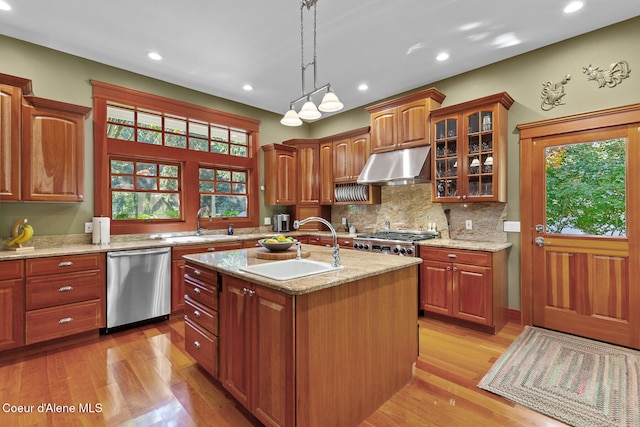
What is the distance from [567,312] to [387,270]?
2582 mm

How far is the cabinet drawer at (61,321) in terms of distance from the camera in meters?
2.82

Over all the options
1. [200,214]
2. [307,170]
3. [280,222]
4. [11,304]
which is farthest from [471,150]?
[11,304]

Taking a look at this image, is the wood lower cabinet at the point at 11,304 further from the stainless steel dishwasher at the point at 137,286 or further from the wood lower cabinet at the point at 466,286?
the wood lower cabinet at the point at 466,286

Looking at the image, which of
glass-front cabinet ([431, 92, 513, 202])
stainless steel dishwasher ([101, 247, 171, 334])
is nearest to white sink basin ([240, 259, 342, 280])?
stainless steel dishwasher ([101, 247, 171, 334])

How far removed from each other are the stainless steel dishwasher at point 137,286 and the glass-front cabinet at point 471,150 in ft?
11.4

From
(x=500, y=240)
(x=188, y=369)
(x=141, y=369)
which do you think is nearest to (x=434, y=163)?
(x=500, y=240)

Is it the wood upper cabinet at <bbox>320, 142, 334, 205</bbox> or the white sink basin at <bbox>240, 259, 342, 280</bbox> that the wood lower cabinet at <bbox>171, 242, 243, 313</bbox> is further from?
the wood upper cabinet at <bbox>320, 142, 334, 205</bbox>

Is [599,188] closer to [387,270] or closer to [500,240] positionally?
[500,240]

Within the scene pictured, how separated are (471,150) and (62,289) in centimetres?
462

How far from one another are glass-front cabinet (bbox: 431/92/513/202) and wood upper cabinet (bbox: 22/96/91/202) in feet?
13.5

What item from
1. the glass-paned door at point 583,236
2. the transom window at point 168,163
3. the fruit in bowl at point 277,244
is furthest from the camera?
the transom window at point 168,163

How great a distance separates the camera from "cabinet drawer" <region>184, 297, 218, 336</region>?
7.17 feet

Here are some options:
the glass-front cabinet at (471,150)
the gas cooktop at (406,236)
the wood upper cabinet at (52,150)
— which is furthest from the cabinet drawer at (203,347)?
the glass-front cabinet at (471,150)

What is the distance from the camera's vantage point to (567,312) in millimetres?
3205
